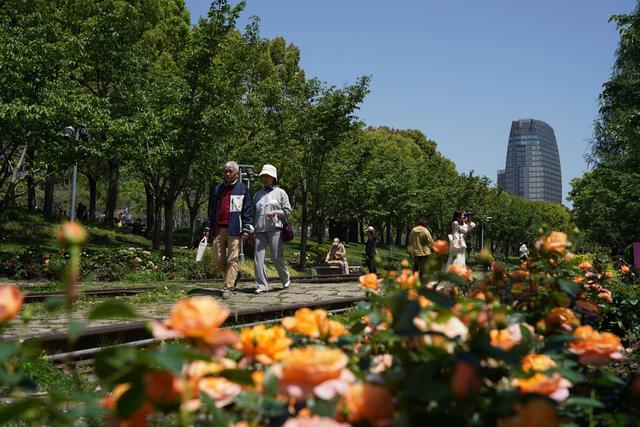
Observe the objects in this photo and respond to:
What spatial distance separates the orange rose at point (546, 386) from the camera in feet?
3.95

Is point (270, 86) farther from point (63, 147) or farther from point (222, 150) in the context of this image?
point (63, 147)

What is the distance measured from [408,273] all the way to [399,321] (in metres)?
0.87

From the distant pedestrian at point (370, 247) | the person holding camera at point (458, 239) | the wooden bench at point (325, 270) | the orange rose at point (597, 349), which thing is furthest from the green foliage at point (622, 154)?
the orange rose at point (597, 349)

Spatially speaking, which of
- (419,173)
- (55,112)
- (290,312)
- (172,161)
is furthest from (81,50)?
(419,173)

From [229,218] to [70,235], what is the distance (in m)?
7.45

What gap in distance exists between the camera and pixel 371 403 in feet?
3.30

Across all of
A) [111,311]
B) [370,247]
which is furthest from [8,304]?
[370,247]

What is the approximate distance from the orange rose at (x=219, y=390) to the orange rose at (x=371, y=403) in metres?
0.23

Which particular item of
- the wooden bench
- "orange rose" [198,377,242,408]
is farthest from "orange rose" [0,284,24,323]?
the wooden bench

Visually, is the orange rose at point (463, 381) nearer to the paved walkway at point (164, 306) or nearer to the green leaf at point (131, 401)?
the green leaf at point (131, 401)

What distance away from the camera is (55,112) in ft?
46.7

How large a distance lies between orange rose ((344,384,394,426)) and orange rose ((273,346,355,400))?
0.02 metres

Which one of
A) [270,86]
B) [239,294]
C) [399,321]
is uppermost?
[270,86]

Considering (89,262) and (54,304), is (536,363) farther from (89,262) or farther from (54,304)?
(89,262)
